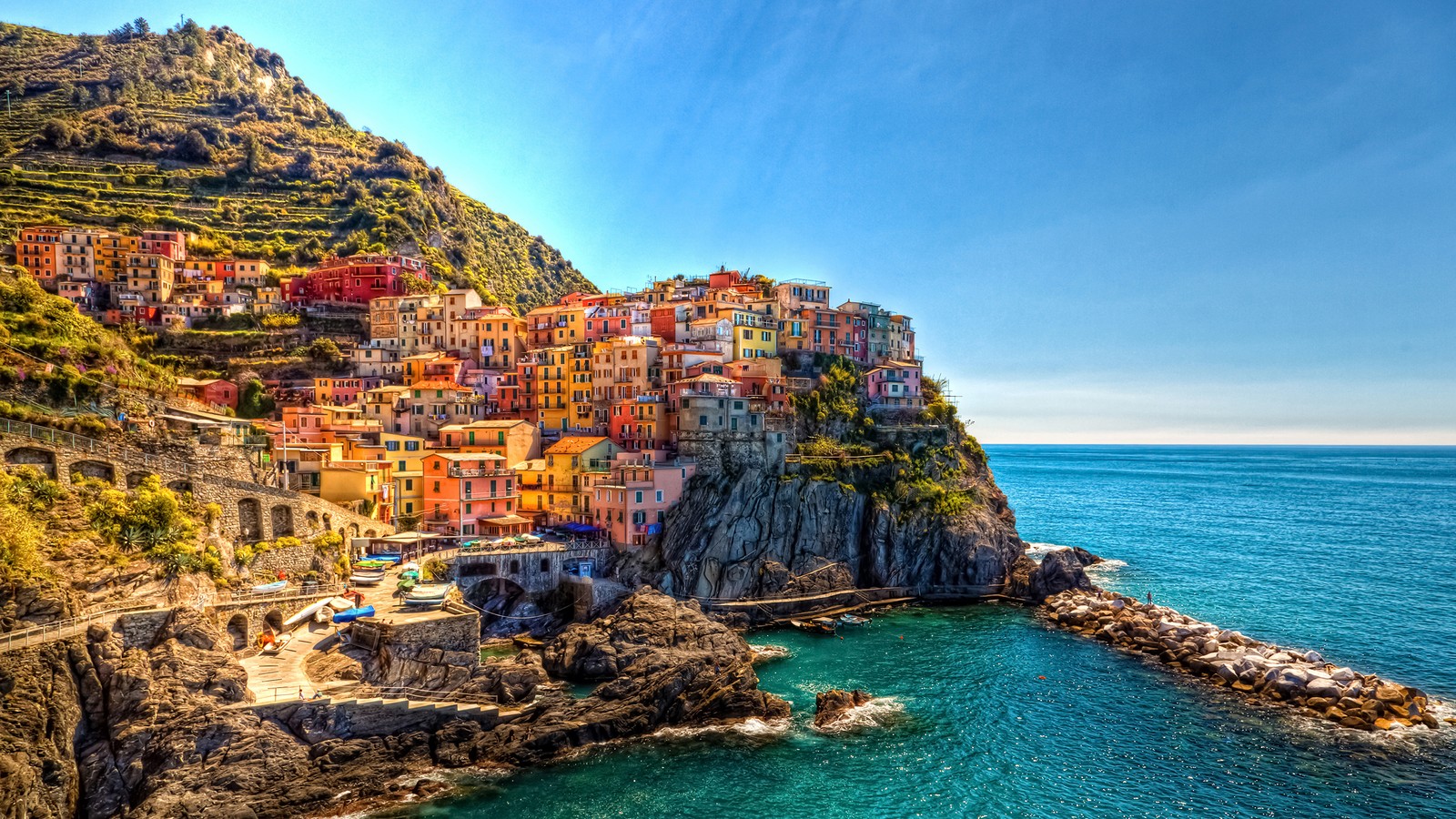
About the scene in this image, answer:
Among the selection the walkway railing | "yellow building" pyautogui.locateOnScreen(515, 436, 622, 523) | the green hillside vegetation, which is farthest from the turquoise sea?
the green hillside vegetation

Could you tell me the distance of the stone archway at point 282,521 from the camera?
148 ft

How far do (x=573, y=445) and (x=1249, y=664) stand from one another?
4556cm

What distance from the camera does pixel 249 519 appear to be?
4403 cm

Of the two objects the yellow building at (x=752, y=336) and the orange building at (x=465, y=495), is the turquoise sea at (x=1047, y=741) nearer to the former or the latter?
the orange building at (x=465, y=495)

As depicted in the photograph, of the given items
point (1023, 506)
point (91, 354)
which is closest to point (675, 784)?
point (91, 354)

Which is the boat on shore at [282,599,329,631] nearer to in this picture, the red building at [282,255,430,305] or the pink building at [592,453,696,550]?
the pink building at [592,453,696,550]

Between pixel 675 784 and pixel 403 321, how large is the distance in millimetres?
63701

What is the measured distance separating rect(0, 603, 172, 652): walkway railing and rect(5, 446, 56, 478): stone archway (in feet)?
27.7

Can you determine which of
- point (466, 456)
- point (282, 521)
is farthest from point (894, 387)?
point (282, 521)

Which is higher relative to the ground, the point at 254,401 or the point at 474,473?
the point at 254,401

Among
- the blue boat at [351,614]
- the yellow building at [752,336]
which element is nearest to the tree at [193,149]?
the yellow building at [752,336]

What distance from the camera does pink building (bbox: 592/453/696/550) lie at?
5825 cm

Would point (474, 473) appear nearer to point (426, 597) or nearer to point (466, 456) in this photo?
point (466, 456)

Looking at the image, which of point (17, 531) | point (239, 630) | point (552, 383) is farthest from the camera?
point (552, 383)
